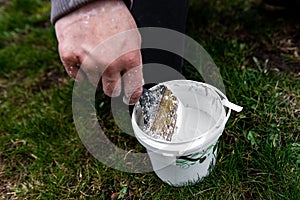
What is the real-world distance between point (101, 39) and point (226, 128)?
0.70 m

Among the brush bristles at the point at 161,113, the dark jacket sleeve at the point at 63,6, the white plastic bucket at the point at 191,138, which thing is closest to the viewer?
the dark jacket sleeve at the point at 63,6

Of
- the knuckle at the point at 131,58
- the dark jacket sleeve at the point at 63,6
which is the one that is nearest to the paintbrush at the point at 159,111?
the knuckle at the point at 131,58

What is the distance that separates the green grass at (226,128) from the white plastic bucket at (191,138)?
69 millimetres

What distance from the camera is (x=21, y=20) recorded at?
2406 millimetres

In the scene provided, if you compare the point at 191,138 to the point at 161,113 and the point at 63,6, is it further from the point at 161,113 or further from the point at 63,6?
the point at 63,6

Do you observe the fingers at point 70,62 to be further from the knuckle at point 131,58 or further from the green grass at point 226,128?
the green grass at point 226,128

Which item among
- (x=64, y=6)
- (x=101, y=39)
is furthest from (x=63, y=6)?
(x=101, y=39)

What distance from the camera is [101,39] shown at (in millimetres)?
996

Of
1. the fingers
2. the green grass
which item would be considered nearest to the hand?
the fingers

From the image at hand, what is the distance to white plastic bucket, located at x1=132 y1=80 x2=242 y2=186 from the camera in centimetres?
120

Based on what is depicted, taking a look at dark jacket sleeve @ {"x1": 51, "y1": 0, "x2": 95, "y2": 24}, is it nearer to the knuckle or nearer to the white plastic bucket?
the knuckle

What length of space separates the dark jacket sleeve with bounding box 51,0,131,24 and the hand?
0.01 metres

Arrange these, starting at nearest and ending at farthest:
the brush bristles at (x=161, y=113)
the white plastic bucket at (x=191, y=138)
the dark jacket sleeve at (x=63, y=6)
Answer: the dark jacket sleeve at (x=63, y=6), the white plastic bucket at (x=191, y=138), the brush bristles at (x=161, y=113)

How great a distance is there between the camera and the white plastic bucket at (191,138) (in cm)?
120
